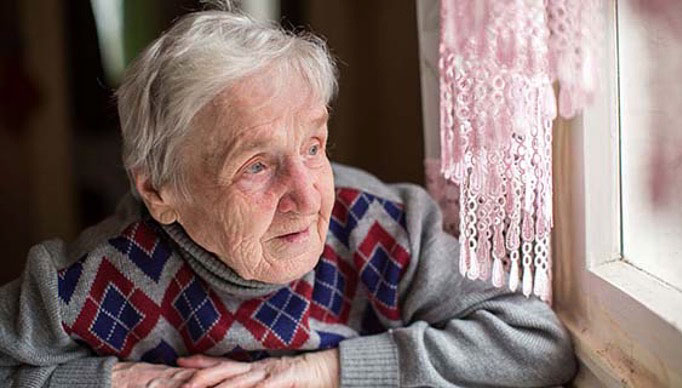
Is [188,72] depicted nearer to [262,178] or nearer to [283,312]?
[262,178]

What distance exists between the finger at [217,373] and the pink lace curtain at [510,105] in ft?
1.32

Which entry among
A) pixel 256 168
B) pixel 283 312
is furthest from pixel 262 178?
pixel 283 312

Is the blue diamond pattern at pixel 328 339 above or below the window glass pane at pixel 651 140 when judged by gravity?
below

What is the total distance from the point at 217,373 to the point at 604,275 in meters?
0.56

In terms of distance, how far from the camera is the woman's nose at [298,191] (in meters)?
1.25

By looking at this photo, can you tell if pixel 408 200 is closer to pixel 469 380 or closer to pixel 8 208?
pixel 469 380

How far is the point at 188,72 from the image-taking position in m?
1.23

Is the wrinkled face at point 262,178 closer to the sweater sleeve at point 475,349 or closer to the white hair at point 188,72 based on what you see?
the white hair at point 188,72

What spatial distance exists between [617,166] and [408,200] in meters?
0.37

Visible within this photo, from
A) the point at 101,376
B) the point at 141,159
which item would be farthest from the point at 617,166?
the point at 101,376

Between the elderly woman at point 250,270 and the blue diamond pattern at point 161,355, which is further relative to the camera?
→ the blue diamond pattern at point 161,355

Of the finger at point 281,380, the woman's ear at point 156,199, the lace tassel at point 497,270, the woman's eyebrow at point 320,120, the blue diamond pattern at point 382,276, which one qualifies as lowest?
the finger at point 281,380

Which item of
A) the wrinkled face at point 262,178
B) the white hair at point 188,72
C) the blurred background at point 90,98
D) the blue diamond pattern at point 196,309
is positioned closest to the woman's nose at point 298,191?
the wrinkled face at point 262,178

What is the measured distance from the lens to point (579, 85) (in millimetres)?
945
